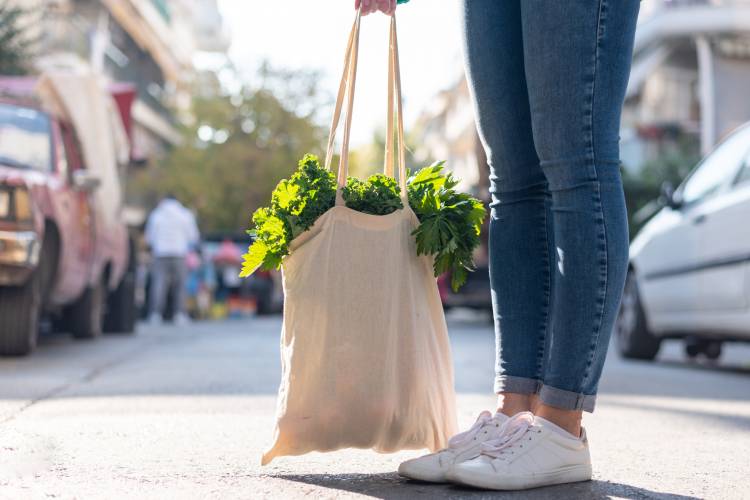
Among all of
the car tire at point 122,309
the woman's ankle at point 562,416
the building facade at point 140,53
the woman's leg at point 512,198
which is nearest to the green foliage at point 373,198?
the woman's leg at point 512,198

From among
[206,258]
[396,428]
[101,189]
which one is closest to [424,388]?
[396,428]

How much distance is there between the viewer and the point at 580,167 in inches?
102

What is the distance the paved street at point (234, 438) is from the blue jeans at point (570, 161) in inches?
12.1

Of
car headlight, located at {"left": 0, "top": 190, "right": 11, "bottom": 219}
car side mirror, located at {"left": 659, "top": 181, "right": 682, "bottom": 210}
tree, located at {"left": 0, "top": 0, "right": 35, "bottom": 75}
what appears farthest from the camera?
tree, located at {"left": 0, "top": 0, "right": 35, "bottom": 75}

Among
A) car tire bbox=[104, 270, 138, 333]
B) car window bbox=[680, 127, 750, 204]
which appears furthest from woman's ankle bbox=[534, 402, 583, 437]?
car tire bbox=[104, 270, 138, 333]

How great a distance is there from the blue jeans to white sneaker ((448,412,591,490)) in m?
0.08

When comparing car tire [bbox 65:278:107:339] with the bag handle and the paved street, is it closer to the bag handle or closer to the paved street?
the paved street

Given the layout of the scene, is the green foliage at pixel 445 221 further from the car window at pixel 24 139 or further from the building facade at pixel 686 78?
the building facade at pixel 686 78

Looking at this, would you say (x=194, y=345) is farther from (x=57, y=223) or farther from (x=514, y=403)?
(x=514, y=403)

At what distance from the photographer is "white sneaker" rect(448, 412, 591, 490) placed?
2445 millimetres

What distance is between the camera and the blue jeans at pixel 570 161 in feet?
8.37

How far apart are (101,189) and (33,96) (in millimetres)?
1390

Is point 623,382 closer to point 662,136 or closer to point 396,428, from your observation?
point 396,428

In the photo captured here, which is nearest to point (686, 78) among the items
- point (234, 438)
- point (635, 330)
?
point (635, 330)
